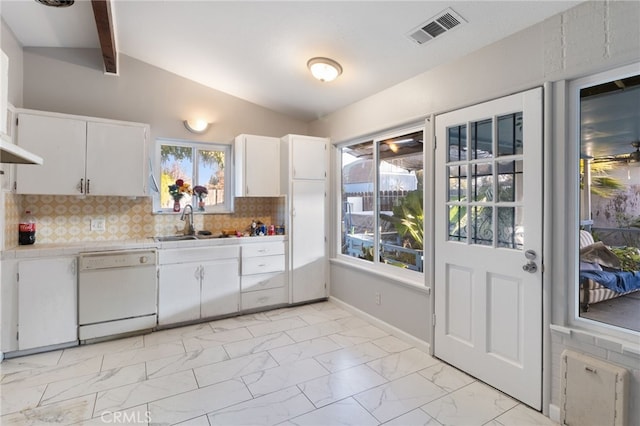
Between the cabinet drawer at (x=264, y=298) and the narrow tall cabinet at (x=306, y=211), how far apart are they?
11 centimetres

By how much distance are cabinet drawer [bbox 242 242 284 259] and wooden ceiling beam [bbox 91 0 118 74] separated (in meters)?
2.34

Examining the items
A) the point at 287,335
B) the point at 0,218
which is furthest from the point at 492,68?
the point at 0,218

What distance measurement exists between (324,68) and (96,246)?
2.71 meters

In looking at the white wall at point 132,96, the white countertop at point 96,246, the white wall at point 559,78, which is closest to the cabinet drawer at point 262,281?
the white countertop at point 96,246

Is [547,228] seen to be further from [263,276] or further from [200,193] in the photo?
[200,193]

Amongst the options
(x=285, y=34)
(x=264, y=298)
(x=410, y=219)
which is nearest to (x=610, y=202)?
(x=410, y=219)

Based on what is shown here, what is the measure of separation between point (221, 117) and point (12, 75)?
1.95 metres

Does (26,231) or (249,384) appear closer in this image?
(249,384)

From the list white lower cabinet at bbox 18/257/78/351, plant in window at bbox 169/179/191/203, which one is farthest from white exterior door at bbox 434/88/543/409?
white lower cabinet at bbox 18/257/78/351

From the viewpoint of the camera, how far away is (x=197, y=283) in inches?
138

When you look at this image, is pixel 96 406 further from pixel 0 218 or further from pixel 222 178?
pixel 222 178

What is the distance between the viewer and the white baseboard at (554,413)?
6.43 ft

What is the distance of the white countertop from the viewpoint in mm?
2793

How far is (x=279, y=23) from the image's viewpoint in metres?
2.60
